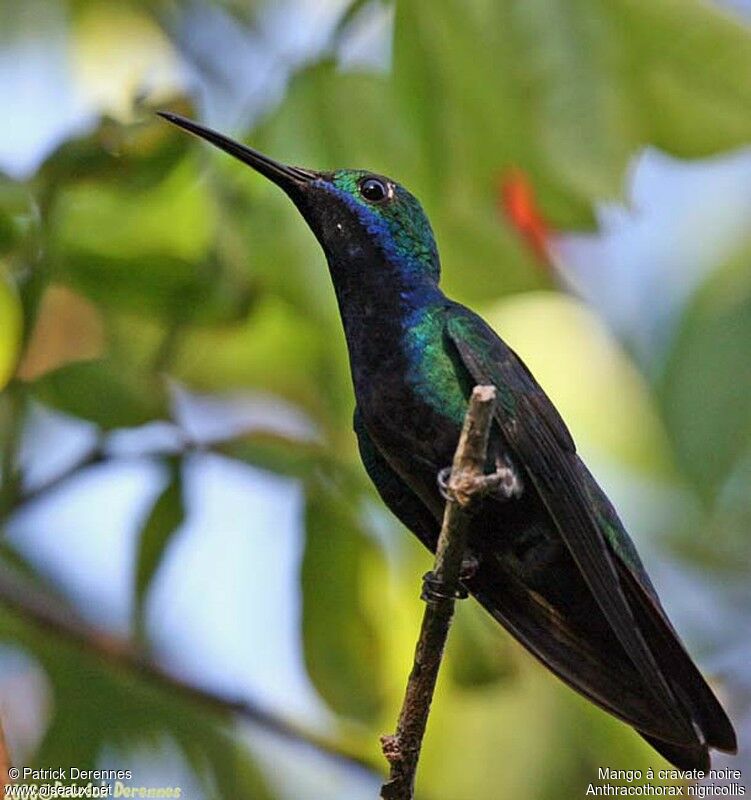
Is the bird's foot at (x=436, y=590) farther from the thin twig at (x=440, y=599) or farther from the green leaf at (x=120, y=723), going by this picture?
the green leaf at (x=120, y=723)

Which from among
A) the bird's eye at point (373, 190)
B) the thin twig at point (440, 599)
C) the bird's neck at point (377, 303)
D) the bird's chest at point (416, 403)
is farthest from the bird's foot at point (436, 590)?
the bird's eye at point (373, 190)

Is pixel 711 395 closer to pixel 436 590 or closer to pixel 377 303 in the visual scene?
pixel 377 303

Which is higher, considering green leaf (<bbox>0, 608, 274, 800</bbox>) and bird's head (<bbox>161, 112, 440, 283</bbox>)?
bird's head (<bbox>161, 112, 440, 283</bbox>)

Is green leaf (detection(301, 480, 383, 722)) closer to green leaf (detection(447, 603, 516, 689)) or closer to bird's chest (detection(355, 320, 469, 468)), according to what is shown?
green leaf (detection(447, 603, 516, 689))

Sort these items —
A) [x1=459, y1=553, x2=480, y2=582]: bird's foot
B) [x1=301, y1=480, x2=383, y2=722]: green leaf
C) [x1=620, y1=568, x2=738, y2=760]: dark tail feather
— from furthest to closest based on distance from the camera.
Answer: [x1=301, y1=480, x2=383, y2=722]: green leaf
[x1=459, y1=553, x2=480, y2=582]: bird's foot
[x1=620, y1=568, x2=738, y2=760]: dark tail feather

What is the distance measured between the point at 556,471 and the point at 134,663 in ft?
4.23

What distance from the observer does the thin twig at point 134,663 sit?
322 centimetres

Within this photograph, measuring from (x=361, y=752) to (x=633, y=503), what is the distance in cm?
118

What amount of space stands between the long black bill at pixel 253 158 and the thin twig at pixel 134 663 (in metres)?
1.13

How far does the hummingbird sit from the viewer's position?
244cm

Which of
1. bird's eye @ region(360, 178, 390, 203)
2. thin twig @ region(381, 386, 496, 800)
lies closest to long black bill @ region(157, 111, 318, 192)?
bird's eye @ region(360, 178, 390, 203)

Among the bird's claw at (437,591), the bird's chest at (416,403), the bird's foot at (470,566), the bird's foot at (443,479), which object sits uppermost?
the bird's chest at (416,403)

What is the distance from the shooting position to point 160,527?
3420mm

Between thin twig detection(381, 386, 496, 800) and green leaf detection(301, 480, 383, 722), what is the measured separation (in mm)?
1232
